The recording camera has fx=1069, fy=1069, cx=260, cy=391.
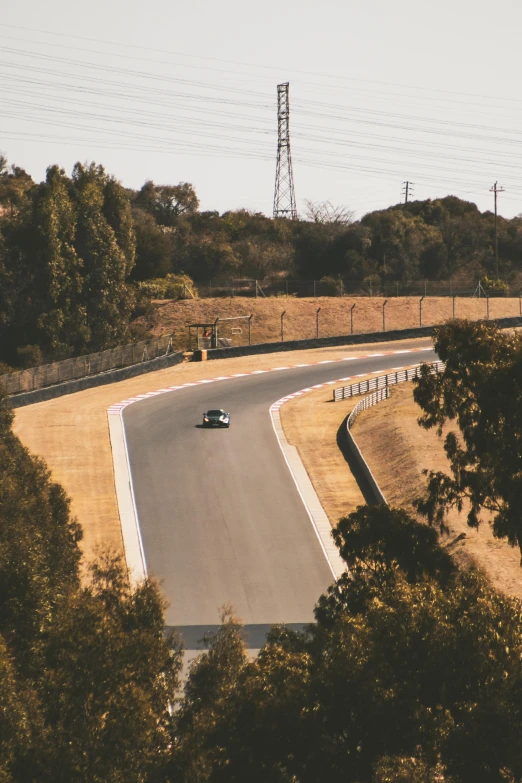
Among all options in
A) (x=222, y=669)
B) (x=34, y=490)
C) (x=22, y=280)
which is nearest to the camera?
(x=222, y=669)

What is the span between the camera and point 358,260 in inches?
4493

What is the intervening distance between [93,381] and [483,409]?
4421 cm

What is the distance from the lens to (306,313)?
9038 centimetres

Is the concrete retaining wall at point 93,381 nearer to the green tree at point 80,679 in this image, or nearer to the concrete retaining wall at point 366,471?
the concrete retaining wall at point 366,471

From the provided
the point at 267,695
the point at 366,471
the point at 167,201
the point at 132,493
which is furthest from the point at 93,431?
the point at 167,201

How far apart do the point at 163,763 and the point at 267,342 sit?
70802 mm

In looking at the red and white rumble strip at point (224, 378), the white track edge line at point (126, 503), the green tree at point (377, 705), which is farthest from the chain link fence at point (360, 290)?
the green tree at point (377, 705)

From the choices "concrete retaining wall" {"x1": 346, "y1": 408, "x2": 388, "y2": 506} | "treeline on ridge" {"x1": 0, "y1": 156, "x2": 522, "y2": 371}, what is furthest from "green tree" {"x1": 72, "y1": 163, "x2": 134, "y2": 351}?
"concrete retaining wall" {"x1": 346, "y1": 408, "x2": 388, "y2": 506}

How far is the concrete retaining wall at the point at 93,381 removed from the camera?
61.2 metres

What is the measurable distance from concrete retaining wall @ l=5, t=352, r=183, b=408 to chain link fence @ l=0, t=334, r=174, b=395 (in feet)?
1.63

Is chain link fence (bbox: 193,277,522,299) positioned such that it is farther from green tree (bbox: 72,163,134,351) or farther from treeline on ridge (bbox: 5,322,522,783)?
treeline on ridge (bbox: 5,322,522,783)

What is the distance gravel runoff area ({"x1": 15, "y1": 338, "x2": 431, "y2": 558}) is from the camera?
41750 mm

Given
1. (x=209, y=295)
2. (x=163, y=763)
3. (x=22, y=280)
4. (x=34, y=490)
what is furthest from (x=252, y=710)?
(x=209, y=295)

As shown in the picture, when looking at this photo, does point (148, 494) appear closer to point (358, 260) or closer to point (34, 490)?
point (34, 490)
